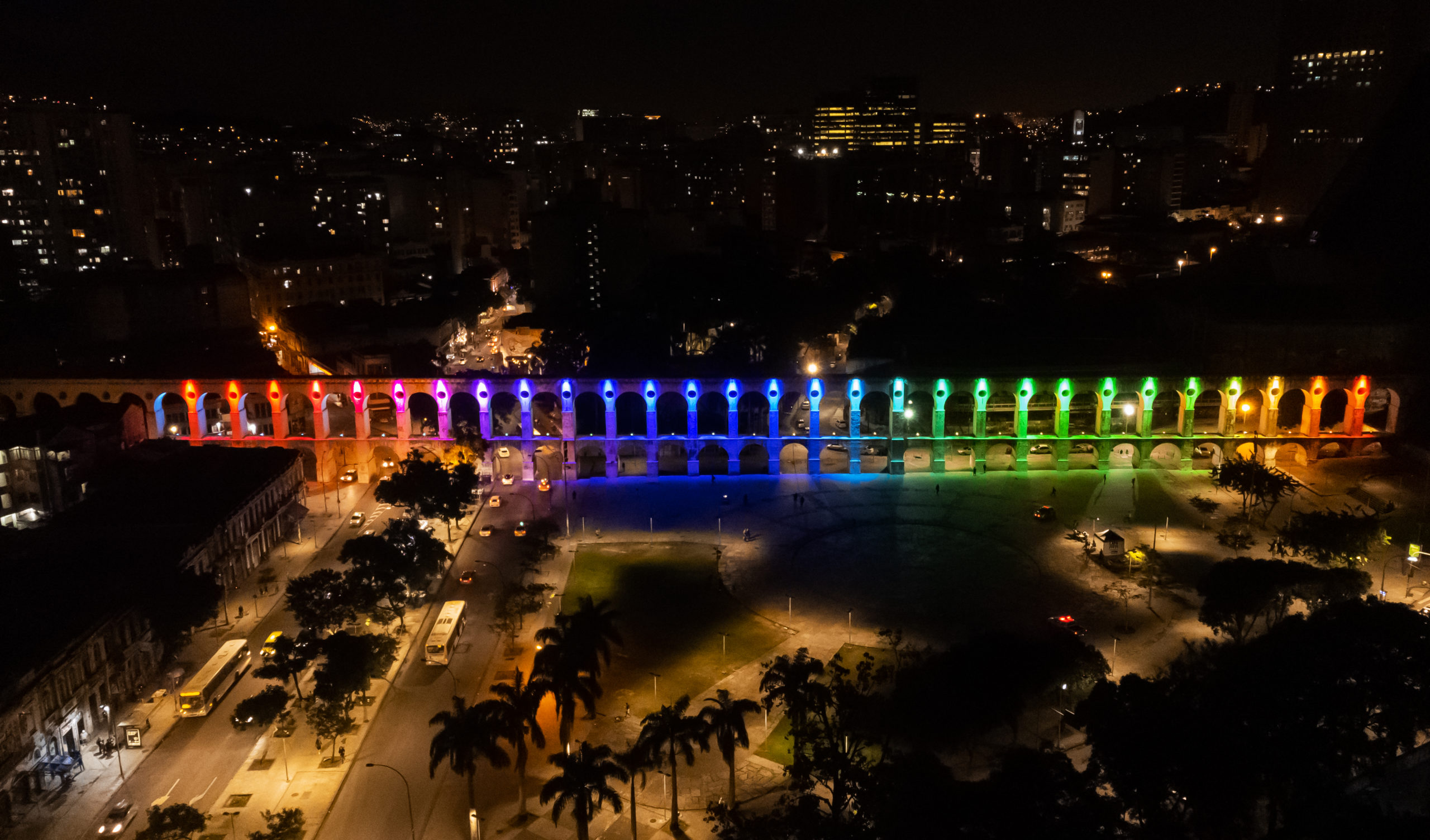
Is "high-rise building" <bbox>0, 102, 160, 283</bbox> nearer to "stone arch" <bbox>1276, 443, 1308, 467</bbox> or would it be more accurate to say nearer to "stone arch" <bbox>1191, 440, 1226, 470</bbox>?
"stone arch" <bbox>1191, 440, 1226, 470</bbox>

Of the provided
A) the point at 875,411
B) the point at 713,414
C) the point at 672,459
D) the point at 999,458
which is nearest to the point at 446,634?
the point at 672,459

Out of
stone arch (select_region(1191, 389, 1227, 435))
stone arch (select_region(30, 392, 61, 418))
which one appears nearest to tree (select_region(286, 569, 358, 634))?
stone arch (select_region(30, 392, 61, 418))

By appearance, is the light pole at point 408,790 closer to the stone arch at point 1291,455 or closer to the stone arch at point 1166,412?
the stone arch at point 1166,412

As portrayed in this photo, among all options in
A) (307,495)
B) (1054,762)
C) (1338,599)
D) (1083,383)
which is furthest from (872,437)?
(1054,762)

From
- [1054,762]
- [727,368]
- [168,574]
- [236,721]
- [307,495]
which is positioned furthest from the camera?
[727,368]

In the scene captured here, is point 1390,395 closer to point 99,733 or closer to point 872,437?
point 872,437

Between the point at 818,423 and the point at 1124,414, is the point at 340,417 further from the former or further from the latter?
the point at 1124,414
